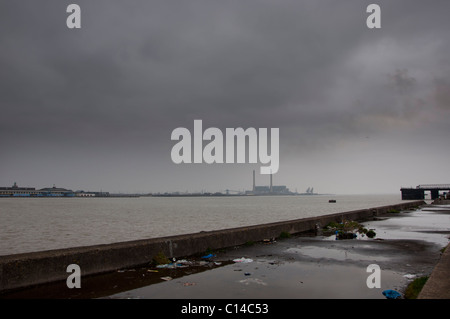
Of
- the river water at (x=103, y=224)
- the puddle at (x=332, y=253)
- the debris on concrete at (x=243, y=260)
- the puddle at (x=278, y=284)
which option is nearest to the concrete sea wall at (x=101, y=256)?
the debris on concrete at (x=243, y=260)

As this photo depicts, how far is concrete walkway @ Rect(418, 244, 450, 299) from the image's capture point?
483 cm

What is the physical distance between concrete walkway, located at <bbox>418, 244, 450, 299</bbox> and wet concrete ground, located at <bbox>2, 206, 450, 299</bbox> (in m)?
0.56

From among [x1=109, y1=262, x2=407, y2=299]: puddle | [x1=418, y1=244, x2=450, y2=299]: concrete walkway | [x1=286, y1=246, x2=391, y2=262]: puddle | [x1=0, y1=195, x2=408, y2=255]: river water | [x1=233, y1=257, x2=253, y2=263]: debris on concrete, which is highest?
[x1=418, y1=244, x2=450, y2=299]: concrete walkway

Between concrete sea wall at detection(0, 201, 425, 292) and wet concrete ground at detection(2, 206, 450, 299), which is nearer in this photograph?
wet concrete ground at detection(2, 206, 450, 299)

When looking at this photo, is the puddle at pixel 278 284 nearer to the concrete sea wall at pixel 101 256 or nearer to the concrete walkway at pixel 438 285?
the concrete walkway at pixel 438 285

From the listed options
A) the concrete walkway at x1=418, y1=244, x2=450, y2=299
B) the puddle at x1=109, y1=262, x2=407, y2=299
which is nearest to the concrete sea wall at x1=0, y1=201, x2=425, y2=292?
the puddle at x1=109, y1=262, x2=407, y2=299

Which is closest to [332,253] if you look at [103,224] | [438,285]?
[438,285]

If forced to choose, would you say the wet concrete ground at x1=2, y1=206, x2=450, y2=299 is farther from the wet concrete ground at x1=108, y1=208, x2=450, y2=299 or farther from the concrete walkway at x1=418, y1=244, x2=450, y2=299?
the concrete walkway at x1=418, y1=244, x2=450, y2=299

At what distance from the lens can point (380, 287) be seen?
618 cm
